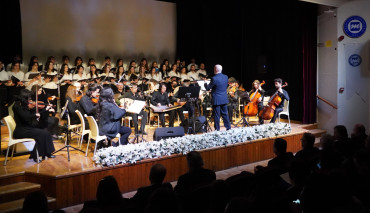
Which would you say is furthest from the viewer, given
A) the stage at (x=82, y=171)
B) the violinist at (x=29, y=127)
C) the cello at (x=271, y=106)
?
the cello at (x=271, y=106)

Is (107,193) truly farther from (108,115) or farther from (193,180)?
(108,115)

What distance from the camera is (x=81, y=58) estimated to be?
35.1ft

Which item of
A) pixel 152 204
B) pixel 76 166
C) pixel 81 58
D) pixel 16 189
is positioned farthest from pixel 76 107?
pixel 152 204

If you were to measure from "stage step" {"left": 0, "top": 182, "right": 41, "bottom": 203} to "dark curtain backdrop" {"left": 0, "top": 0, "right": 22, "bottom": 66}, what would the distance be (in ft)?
17.6

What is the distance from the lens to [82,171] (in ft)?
16.3

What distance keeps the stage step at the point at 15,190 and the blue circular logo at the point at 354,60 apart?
771 cm

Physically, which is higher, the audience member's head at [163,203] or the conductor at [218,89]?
the conductor at [218,89]

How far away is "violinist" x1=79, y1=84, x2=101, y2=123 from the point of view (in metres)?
6.54

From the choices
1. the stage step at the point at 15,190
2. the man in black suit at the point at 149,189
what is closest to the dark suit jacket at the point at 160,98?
the stage step at the point at 15,190

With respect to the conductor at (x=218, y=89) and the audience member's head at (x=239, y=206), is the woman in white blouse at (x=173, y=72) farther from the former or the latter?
the audience member's head at (x=239, y=206)

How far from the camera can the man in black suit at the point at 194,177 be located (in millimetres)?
3338

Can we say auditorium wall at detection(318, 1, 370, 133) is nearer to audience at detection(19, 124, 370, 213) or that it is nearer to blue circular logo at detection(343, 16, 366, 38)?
blue circular logo at detection(343, 16, 366, 38)

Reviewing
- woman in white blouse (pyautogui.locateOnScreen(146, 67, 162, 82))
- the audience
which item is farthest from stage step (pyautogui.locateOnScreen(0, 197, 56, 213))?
woman in white blouse (pyautogui.locateOnScreen(146, 67, 162, 82))

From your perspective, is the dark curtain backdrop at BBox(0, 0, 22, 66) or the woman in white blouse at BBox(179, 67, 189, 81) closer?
the dark curtain backdrop at BBox(0, 0, 22, 66)
